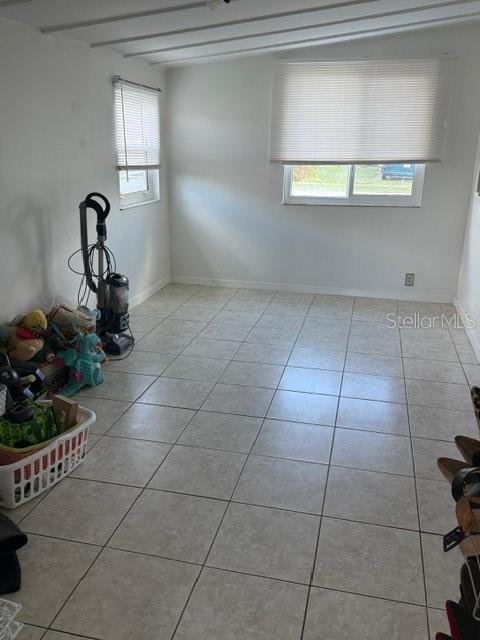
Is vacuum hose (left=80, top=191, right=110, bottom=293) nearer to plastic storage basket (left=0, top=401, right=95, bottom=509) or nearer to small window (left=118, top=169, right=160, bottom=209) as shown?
small window (left=118, top=169, right=160, bottom=209)

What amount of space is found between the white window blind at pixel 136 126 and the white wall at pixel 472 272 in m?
2.91

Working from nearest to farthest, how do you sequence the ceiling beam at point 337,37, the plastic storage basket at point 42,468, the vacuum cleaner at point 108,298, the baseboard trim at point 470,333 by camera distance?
the plastic storage basket at point 42,468 → the vacuum cleaner at point 108,298 → the baseboard trim at point 470,333 → the ceiling beam at point 337,37

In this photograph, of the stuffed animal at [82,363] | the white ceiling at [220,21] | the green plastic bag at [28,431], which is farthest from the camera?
the stuffed animal at [82,363]

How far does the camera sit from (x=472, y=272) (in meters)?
4.34

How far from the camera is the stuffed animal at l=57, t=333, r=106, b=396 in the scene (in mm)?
3102

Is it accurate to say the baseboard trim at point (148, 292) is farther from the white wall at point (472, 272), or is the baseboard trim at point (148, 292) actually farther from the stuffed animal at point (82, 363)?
the white wall at point (472, 272)

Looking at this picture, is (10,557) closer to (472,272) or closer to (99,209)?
(99,209)

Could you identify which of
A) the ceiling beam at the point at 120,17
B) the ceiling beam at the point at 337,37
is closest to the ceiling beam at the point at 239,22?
the ceiling beam at the point at 120,17

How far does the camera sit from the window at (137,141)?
165 inches

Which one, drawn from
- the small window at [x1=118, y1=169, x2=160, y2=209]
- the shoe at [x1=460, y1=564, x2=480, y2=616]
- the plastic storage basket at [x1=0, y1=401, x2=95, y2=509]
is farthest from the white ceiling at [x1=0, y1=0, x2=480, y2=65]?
the shoe at [x1=460, y1=564, x2=480, y2=616]

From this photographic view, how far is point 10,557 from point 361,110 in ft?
14.3

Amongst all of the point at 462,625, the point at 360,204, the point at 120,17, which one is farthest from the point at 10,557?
the point at 360,204

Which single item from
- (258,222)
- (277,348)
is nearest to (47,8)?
(277,348)

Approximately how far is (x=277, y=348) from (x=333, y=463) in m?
1.50
